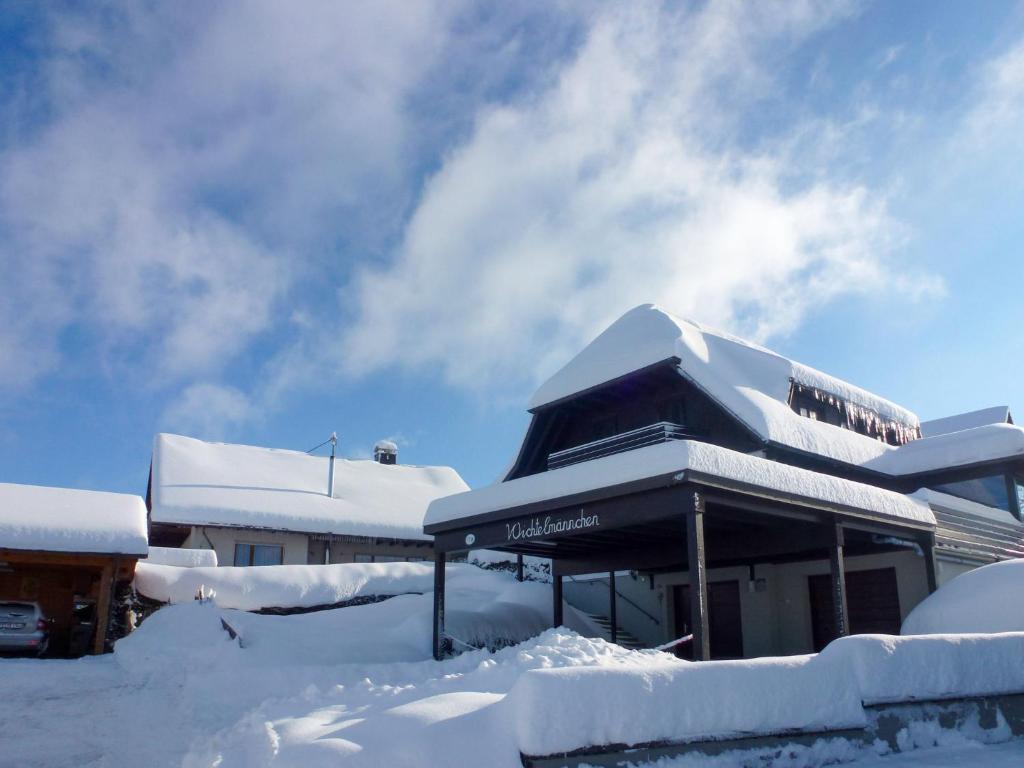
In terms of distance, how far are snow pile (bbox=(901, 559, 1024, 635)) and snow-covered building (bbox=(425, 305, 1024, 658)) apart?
125 centimetres

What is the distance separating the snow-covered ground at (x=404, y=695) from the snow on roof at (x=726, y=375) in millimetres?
5216

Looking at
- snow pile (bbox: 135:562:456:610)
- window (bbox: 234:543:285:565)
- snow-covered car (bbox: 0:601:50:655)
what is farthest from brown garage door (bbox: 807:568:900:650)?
window (bbox: 234:543:285:565)

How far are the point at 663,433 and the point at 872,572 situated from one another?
15.6 feet

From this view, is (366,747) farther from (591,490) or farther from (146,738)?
(591,490)

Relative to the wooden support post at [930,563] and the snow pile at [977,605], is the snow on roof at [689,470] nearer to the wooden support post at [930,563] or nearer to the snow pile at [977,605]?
the wooden support post at [930,563]

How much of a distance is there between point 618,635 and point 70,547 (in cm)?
1176

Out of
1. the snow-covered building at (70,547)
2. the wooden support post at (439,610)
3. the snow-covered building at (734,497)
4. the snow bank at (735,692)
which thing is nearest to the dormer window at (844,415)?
the snow-covered building at (734,497)

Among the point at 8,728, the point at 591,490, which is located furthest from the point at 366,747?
the point at 591,490

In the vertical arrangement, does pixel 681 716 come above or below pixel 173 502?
below

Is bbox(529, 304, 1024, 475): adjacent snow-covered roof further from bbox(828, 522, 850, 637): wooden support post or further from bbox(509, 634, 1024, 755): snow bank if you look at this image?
bbox(509, 634, 1024, 755): snow bank

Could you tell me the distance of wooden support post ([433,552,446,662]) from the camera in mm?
14891

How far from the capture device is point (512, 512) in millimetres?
13539

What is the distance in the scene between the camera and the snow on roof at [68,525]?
47.6ft

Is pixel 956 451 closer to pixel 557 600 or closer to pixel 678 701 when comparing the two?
pixel 557 600
